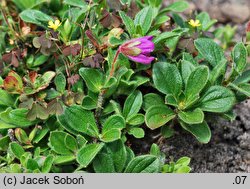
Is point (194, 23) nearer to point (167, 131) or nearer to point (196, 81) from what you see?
point (196, 81)

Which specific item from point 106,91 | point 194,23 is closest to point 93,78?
point 106,91

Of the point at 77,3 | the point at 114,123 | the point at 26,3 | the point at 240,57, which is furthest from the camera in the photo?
the point at 26,3

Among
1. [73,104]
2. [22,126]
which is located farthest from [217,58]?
[22,126]

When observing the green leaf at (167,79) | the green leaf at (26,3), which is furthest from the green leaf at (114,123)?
the green leaf at (26,3)

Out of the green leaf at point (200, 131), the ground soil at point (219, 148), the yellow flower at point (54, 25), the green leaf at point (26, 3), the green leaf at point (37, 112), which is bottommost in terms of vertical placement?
the ground soil at point (219, 148)

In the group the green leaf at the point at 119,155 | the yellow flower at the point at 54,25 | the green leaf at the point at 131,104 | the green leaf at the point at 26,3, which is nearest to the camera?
the green leaf at the point at 119,155

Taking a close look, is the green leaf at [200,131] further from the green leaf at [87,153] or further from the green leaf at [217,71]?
the green leaf at [87,153]

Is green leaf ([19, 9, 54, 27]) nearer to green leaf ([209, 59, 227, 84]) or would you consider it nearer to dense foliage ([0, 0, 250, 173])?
dense foliage ([0, 0, 250, 173])
